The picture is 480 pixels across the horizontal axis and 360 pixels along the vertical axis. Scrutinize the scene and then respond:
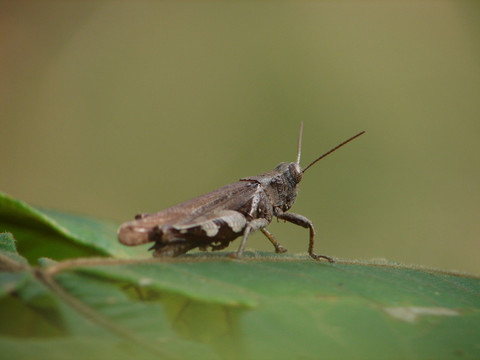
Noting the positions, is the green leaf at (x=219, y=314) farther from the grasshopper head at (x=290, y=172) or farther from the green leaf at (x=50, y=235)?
the grasshopper head at (x=290, y=172)

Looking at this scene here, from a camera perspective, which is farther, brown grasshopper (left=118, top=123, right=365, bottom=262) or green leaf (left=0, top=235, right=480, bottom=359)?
brown grasshopper (left=118, top=123, right=365, bottom=262)

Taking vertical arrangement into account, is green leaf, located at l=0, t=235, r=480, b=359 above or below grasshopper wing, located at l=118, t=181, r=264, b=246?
below

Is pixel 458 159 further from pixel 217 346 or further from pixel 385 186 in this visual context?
pixel 217 346

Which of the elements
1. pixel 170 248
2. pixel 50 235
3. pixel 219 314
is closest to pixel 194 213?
pixel 170 248

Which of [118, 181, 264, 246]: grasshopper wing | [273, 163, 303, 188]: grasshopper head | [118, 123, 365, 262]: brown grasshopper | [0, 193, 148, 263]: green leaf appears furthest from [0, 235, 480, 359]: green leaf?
[273, 163, 303, 188]: grasshopper head

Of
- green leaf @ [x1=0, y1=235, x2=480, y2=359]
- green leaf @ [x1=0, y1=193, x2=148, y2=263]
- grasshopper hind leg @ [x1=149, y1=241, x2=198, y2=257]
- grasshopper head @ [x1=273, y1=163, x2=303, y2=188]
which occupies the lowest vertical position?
green leaf @ [x1=0, y1=235, x2=480, y2=359]

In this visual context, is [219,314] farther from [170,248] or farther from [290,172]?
[290,172]

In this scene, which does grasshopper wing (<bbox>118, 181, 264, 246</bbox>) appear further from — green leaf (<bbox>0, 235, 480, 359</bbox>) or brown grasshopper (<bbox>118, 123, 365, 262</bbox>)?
green leaf (<bbox>0, 235, 480, 359</bbox>)

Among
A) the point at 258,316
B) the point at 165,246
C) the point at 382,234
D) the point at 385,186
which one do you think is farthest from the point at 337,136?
the point at 258,316
